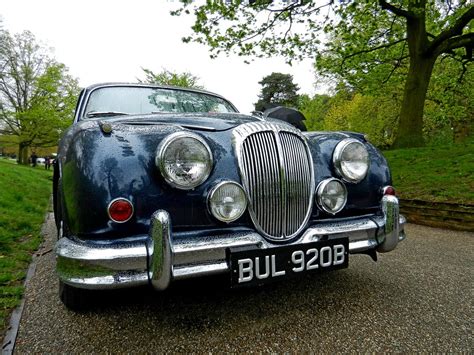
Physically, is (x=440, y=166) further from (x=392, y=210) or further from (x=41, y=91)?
(x=41, y=91)

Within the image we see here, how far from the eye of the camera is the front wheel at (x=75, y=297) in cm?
173

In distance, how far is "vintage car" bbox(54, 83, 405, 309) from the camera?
4.65ft

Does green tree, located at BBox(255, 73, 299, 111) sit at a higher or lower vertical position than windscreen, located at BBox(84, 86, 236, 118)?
higher

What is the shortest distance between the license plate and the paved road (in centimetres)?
25

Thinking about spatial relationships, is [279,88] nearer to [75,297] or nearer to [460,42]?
[460,42]

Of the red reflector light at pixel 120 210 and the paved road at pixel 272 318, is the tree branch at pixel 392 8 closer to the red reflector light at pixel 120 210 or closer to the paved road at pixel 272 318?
the paved road at pixel 272 318

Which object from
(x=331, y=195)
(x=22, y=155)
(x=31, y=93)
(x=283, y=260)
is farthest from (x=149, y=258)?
(x=22, y=155)

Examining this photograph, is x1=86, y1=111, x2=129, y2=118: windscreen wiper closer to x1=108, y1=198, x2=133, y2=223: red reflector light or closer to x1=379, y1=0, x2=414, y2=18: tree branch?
x1=108, y1=198, x2=133, y2=223: red reflector light

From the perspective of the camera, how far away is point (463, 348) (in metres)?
1.51

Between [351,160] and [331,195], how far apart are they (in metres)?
0.30

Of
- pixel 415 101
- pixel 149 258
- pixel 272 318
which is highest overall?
pixel 415 101

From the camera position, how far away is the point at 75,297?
1738mm

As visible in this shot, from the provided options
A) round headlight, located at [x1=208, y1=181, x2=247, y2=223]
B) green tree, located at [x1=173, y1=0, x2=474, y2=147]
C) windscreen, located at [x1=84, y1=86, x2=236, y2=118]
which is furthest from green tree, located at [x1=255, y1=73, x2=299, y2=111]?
round headlight, located at [x1=208, y1=181, x2=247, y2=223]

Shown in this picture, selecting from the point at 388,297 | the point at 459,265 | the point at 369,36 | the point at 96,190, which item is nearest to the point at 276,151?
the point at 96,190
